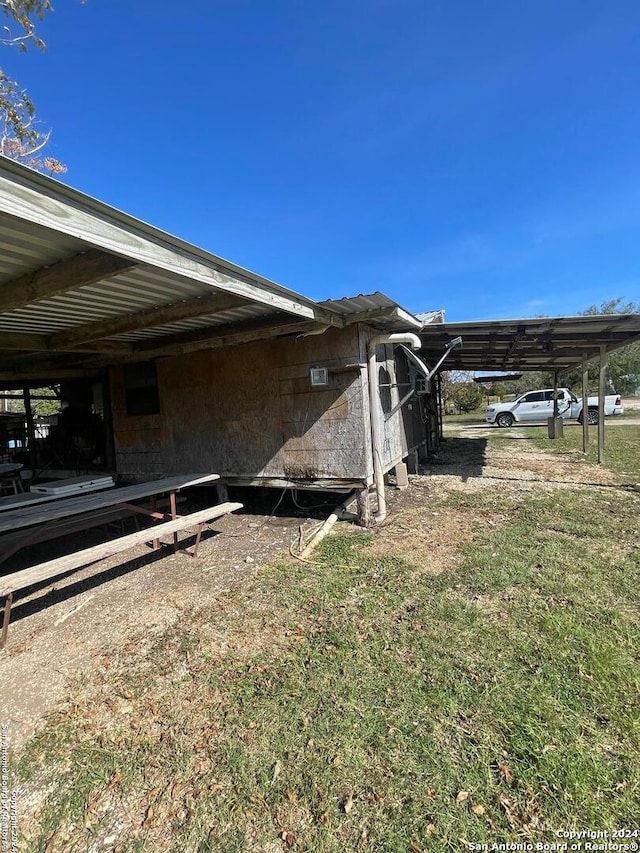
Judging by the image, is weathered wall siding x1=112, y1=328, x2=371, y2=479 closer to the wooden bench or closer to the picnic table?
the picnic table

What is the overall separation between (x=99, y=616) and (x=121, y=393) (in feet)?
15.5

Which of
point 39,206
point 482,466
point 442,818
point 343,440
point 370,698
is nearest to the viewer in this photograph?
point 442,818

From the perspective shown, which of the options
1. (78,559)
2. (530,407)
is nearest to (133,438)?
(78,559)

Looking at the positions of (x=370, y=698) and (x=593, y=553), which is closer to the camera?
(x=370, y=698)

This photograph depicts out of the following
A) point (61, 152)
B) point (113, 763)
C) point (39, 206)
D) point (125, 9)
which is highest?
point (61, 152)

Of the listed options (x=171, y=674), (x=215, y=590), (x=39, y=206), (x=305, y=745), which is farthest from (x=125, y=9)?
(x=305, y=745)

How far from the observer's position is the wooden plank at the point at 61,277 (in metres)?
2.47

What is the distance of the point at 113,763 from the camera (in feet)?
5.96

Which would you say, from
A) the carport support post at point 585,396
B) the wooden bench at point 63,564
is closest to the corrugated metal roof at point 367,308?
the wooden bench at point 63,564

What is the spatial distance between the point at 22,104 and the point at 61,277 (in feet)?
37.1

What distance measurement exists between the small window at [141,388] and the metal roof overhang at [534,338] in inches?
176

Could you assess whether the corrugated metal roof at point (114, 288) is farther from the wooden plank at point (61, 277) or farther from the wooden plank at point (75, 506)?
the wooden plank at point (75, 506)

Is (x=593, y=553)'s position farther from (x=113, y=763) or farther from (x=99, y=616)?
(x=99, y=616)

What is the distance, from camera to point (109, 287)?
132 inches
